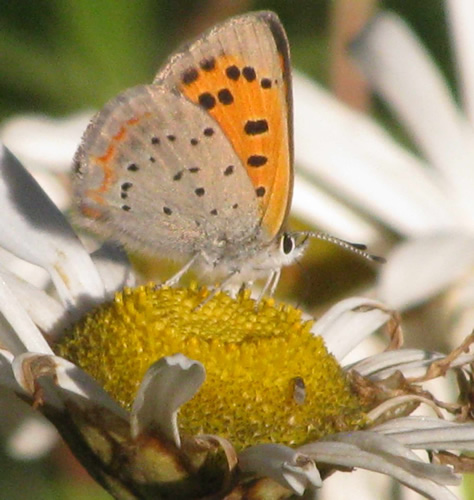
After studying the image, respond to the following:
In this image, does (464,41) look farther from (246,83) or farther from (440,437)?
(440,437)

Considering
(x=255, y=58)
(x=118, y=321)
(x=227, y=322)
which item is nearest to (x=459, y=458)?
(x=227, y=322)

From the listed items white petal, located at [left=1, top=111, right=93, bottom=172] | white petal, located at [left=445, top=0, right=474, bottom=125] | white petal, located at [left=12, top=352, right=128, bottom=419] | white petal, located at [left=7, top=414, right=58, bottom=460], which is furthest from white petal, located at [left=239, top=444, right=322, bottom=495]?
white petal, located at [left=445, top=0, right=474, bottom=125]

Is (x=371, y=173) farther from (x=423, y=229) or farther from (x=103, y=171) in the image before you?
(x=103, y=171)

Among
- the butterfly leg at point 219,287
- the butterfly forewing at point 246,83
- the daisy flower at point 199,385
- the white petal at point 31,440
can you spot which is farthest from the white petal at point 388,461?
the white petal at point 31,440

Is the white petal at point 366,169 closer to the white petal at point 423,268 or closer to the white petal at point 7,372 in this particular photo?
the white petal at point 423,268

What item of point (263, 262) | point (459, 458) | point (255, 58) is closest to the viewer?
point (459, 458)

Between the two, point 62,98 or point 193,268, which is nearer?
point 193,268
